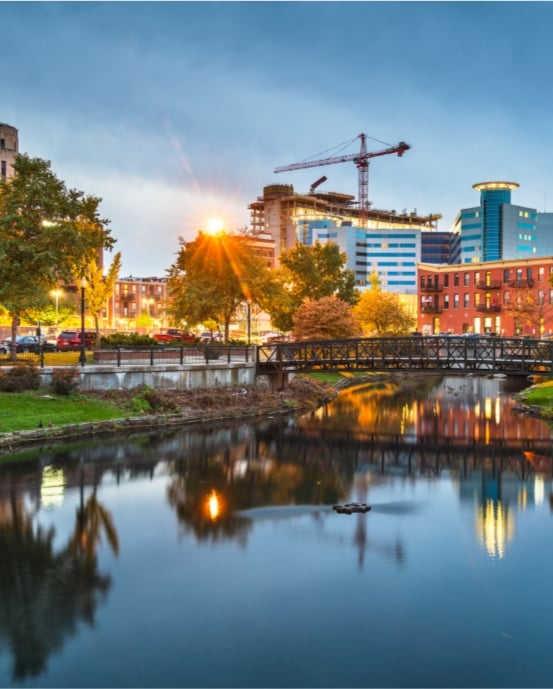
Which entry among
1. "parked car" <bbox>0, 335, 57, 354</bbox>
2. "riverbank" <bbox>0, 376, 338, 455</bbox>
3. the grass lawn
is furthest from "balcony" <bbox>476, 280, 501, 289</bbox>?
"parked car" <bbox>0, 335, 57, 354</bbox>

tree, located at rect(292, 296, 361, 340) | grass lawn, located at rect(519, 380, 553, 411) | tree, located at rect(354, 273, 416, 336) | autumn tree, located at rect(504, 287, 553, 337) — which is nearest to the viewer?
grass lawn, located at rect(519, 380, 553, 411)

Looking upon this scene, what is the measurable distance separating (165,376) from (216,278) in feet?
59.0

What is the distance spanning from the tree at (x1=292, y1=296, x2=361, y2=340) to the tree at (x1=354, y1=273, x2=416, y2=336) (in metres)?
23.2

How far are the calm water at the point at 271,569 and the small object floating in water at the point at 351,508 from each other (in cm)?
39

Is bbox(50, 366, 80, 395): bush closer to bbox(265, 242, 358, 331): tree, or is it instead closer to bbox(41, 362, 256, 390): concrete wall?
bbox(41, 362, 256, 390): concrete wall

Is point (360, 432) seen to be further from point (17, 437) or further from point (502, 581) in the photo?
point (502, 581)

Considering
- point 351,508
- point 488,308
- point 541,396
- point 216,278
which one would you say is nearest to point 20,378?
point 351,508

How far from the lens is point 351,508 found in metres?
24.8

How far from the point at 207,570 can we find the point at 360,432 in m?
24.6

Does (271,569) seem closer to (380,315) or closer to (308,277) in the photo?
(308,277)

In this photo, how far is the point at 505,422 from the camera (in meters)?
45.7

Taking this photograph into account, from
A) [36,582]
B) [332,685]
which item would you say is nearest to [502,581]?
[332,685]

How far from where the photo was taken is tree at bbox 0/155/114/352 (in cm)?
4084

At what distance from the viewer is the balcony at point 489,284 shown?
102m
